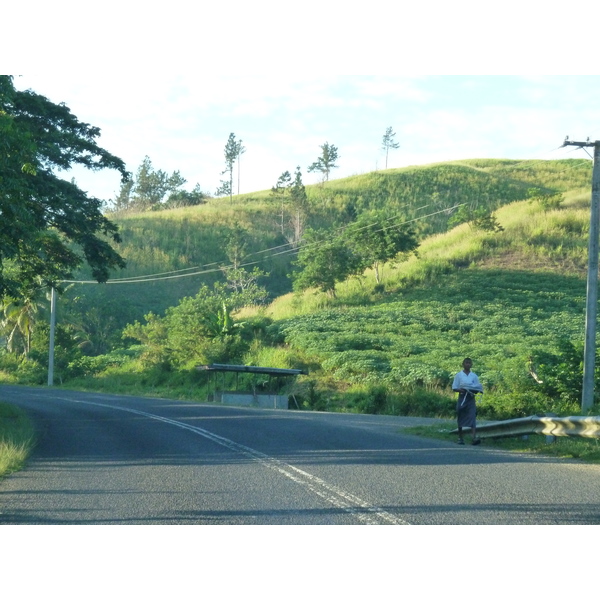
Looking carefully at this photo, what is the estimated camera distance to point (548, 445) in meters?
13.8

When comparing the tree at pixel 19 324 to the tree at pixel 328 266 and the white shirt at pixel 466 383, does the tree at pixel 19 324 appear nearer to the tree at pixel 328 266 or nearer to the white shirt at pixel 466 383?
the tree at pixel 328 266

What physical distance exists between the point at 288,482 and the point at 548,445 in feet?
19.5

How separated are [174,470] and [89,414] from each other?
1277 cm

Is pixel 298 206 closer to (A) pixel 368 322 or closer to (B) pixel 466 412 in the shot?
(A) pixel 368 322

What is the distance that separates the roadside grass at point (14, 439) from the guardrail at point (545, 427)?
27.4ft

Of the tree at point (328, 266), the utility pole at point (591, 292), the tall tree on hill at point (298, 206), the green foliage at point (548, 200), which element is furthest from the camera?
the tall tree on hill at point (298, 206)

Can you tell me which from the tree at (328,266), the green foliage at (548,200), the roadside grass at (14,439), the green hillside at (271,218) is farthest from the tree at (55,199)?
the green foliage at (548,200)

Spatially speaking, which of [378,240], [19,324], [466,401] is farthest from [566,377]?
[19,324]

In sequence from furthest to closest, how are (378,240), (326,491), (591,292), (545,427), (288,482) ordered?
(378,240)
(591,292)
(545,427)
(288,482)
(326,491)

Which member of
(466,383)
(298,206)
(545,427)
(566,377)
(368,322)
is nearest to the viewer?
(545,427)

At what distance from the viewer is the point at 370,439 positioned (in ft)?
50.8

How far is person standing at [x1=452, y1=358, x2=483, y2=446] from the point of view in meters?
14.9

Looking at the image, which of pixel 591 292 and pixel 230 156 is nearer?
pixel 591 292

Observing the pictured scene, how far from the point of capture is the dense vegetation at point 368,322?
3431 cm
